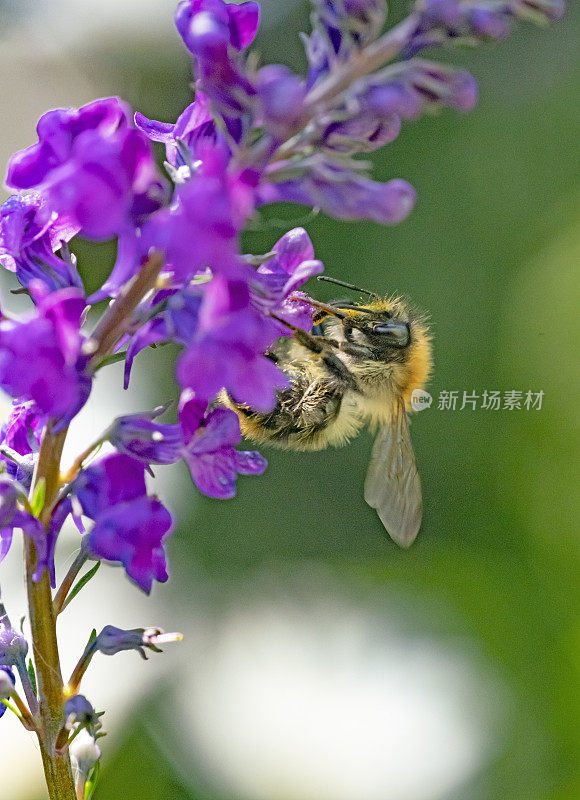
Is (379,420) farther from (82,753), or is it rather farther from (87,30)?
(87,30)

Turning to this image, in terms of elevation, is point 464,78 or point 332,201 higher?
point 464,78

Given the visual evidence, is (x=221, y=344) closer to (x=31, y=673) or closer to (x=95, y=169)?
(x=95, y=169)

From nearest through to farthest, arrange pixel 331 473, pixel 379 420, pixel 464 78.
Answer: pixel 464 78 → pixel 379 420 → pixel 331 473

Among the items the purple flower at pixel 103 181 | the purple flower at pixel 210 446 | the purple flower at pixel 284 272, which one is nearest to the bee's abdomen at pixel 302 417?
the purple flower at pixel 284 272

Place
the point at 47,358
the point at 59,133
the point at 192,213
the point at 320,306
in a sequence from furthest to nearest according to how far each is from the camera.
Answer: the point at 320,306 < the point at 59,133 < the point at 47,358 < the point at 192,213

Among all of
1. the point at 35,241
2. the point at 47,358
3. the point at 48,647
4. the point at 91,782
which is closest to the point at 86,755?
the point at 91,782

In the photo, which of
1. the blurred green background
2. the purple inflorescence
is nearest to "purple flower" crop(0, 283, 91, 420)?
the purple inflorescence

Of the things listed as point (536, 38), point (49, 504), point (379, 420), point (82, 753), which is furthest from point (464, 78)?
point (536, 38)
